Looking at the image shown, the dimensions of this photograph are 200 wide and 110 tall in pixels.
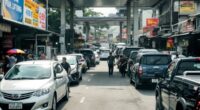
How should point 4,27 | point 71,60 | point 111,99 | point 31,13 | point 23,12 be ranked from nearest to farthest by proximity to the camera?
point 111,99 → point 4,27 → point 71,60 → point 23,12 → point 31,13

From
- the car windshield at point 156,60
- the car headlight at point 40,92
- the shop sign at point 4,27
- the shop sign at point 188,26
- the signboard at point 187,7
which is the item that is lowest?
the car headlight at point 40,92

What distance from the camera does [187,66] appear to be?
1072 centimetres

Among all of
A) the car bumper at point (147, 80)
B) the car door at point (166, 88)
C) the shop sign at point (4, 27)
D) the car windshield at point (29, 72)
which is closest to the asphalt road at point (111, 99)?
the car bumper at point (147, 80)

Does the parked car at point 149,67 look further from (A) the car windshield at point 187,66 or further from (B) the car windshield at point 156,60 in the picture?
(A) the car windshield at point 187,66

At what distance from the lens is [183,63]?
1062cm

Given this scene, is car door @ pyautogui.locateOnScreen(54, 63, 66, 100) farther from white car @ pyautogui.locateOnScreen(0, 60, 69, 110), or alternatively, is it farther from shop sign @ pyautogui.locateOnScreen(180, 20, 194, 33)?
shop sign @ pyautogui.locateOnScreen(180, 20, 194, 33)

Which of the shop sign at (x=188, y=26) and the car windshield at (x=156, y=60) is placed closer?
the car windshield at (x=156, y=60)

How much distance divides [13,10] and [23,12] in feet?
8.37

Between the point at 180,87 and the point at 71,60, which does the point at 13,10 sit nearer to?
the point at 71,60

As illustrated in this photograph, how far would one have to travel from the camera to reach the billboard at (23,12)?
22.0 m

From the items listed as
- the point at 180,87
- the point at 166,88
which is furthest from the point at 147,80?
the point at 180,87

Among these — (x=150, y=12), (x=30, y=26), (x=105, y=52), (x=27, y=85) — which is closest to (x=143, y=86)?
(x=30, y=26)

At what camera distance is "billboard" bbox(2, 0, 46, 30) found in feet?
72.2

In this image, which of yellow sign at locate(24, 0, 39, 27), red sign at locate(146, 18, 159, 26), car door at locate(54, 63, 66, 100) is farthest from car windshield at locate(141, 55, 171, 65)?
red sign at locate(146, 18, 159, 26)
